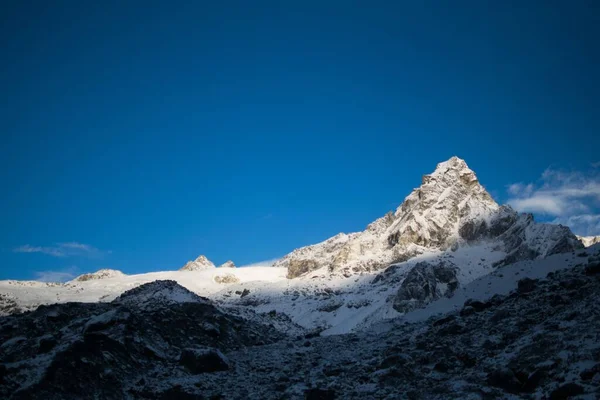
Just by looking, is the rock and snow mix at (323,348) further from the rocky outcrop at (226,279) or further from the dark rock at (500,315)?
the rocky outcrop at (226,279)

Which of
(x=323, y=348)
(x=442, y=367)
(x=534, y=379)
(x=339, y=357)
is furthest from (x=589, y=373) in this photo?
(x=323, y=348)

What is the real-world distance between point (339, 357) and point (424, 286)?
38.9 meters

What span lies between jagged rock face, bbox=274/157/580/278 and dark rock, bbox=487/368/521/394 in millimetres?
52675

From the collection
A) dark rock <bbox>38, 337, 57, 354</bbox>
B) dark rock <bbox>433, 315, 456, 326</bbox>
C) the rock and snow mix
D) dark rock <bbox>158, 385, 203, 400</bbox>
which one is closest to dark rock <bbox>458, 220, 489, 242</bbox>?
the rock and snow mix

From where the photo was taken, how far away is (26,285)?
69000mm

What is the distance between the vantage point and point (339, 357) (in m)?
15.8

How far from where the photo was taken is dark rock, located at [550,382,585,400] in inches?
342

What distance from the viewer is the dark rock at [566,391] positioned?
342 inches

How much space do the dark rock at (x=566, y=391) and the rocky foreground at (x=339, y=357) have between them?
21mm

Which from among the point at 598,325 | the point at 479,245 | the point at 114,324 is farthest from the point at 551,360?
the point at 479,245

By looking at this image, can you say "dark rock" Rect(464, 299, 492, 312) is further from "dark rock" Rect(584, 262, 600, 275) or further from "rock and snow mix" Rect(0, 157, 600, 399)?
"dark rock" Rect(584, 262, 600, 275)

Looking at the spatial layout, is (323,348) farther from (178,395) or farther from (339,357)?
(178,395)

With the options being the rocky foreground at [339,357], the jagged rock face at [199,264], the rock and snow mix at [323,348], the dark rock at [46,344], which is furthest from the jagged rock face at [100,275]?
the dark rock at [46,344]

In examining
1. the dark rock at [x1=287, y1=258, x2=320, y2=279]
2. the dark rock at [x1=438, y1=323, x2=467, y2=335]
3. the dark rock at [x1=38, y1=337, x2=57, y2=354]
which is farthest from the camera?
the dark rock at [x1=287, y1=258, x2=320, y2=279]
